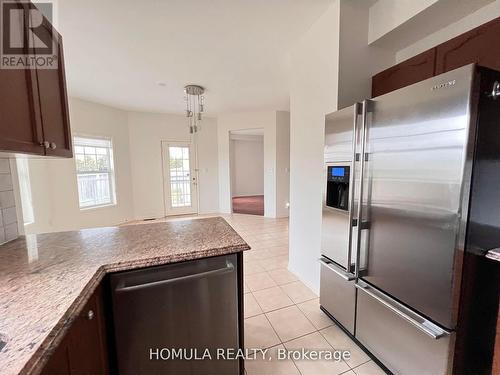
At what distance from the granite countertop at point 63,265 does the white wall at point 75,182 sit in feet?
8.99

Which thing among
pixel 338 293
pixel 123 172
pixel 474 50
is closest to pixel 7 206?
pixel 338 293

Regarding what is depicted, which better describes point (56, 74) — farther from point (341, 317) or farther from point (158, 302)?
point (341, 317)

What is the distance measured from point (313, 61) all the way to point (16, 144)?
228 cm

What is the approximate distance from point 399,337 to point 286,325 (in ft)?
2.80

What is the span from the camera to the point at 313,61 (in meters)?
2.15

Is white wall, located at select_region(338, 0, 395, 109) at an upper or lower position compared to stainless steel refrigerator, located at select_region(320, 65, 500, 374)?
upper

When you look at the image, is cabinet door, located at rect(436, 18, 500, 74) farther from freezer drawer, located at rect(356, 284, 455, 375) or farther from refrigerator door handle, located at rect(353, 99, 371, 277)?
freezer drawer, located at rect(356, 284, 455, 375)

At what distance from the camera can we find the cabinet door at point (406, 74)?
5.26ft

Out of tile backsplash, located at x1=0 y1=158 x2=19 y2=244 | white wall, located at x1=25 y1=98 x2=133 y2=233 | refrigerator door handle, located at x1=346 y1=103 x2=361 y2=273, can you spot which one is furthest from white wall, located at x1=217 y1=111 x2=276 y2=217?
tile backsplash, located at x1=0 y1=158 x2=19 y2=244

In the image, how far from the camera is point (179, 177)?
5.66 meters

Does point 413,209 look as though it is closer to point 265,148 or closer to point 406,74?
point 406,74

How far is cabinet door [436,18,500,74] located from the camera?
1.29 meters

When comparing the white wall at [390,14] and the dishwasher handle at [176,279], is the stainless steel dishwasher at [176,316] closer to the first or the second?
the dishwasher handle at [176,279]

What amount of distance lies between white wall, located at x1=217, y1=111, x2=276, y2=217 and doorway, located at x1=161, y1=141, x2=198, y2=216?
74cm
